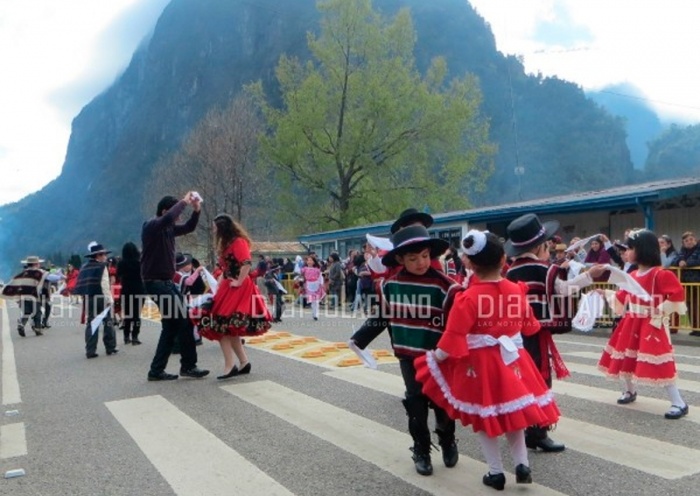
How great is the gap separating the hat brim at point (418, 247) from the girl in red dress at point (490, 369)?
0.34m

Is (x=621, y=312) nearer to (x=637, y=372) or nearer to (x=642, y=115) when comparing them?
(x=637, y=372)

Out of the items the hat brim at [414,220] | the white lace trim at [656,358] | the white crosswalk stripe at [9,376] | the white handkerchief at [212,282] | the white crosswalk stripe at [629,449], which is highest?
the hat brim at [414,220]

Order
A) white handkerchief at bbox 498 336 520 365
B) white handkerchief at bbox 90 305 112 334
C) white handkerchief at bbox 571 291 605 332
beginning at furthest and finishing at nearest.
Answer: white handkerchief at bbox 90 305 112 334 < white handkerchief at bbox 571 291 605 332 < white handkerchief at bbox 498 336 520 365

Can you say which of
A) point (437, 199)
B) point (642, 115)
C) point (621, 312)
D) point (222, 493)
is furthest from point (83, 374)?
point (642, 115)

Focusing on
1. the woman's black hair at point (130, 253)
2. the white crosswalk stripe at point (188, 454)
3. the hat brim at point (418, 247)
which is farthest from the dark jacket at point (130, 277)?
the hat brim at point (418, 247)

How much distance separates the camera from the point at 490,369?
13.2 ft

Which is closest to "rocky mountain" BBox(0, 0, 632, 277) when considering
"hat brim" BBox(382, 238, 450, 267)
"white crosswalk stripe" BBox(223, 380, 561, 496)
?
"white crosswalk stripe" BBox(223, 380, 561, 496)

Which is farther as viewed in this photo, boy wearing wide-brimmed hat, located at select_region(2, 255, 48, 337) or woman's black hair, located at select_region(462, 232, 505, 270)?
boy wearing wide-brimmed hat, located at select_region(2, 255, 48, 337)

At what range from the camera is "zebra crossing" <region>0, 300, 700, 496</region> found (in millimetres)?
4281

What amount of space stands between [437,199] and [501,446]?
105 feet

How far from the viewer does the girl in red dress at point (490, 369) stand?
3.96 metres

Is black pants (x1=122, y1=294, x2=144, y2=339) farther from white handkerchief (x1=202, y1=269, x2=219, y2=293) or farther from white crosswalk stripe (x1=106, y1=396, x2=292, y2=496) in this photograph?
white crosswalk stripe (x1=106, y1=396, x2=292, y2=496)

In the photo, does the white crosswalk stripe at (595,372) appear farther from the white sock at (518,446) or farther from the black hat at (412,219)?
the black hat at (412,219)

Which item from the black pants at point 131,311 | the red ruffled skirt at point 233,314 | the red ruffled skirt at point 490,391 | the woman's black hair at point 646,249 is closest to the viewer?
the red ruffled skirt at point 490,391
